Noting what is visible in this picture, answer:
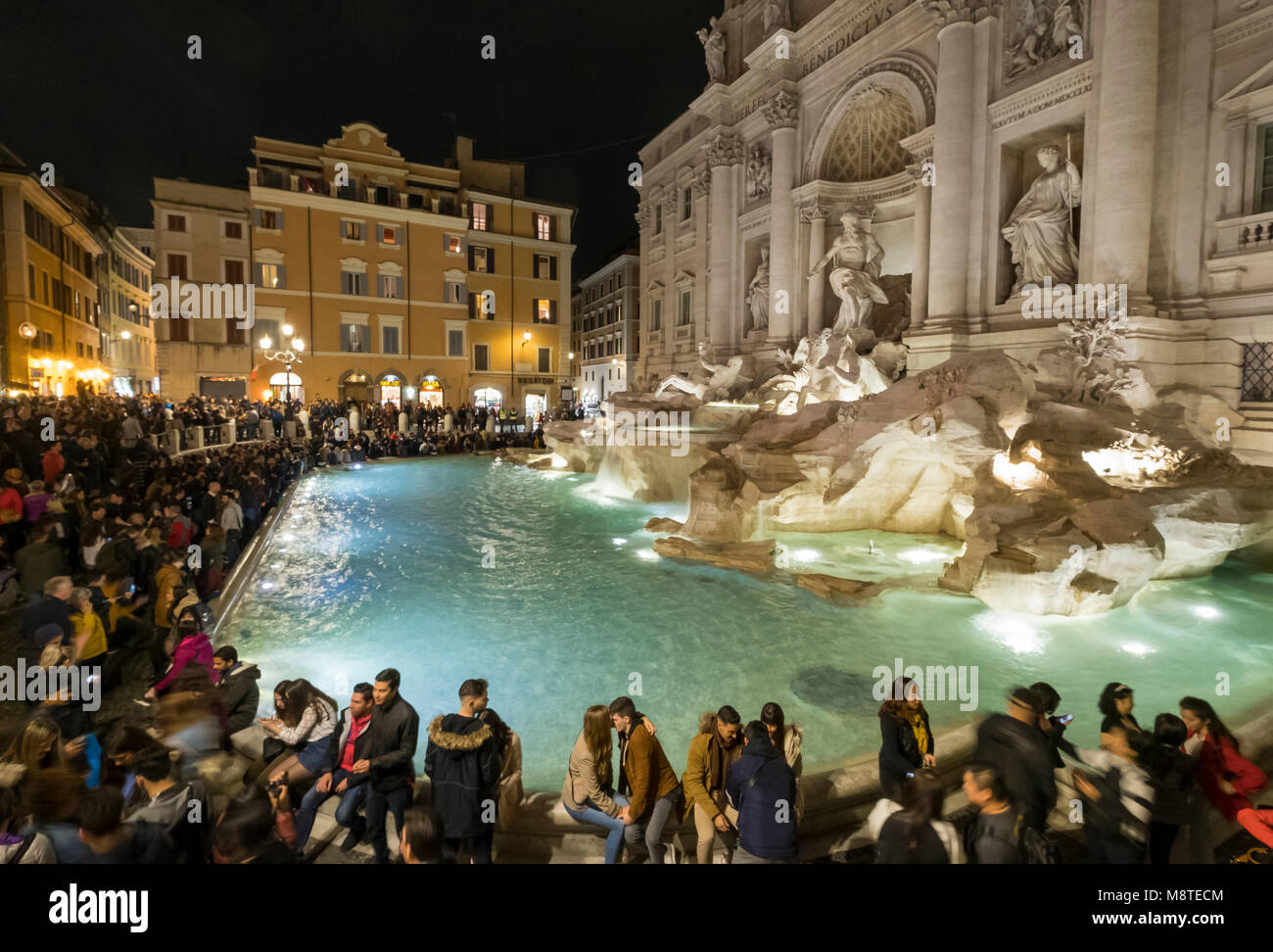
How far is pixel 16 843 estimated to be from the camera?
2.71 metres

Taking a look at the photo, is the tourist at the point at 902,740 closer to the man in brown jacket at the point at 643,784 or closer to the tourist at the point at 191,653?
the man in brown jacket at the point at 643,784

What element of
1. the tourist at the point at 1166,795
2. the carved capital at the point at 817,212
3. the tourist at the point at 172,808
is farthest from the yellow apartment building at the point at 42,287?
the tourist at the point at 1166,795

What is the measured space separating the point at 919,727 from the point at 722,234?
73.4 feet

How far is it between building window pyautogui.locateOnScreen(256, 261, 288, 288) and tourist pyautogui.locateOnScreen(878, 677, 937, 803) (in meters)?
33.0

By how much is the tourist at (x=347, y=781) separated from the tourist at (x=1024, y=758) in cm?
327

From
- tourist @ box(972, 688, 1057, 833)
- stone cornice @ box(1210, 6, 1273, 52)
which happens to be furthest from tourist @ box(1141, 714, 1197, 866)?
stone cornice @ box(1210, 6, 1273, 52)

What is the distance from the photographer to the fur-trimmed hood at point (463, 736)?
3273 mm

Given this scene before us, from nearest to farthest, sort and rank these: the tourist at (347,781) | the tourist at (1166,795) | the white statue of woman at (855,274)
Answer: the tourist at (1166,795), the tourist at (347,781), the white statue of woman at (855,274)

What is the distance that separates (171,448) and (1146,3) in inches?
820

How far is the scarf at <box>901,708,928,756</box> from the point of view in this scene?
3.66 metres
